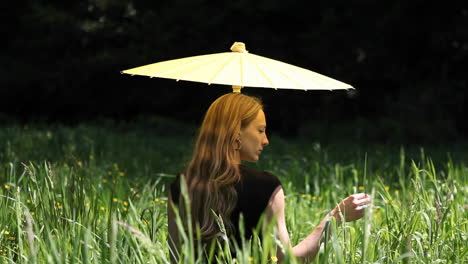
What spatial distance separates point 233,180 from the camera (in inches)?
104

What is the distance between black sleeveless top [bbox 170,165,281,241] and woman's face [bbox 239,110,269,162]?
3.5 inches

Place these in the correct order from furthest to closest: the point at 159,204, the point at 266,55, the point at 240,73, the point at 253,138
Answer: the point at 266,55
the point at 159,204
the point at 240,73
the point at 253,138

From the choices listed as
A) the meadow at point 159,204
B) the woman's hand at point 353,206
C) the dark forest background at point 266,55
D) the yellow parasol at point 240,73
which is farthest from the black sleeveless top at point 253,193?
the dark forest background at point 266,55

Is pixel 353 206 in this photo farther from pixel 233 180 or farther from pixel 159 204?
pixel 159 204

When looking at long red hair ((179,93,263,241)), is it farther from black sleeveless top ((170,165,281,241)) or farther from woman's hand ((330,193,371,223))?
woman's hand ((330,193,371,223))

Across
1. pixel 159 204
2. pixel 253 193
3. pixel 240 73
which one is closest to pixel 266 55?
pixel 159 204

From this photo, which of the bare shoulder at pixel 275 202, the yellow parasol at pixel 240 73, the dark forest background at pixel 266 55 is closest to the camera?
the bare shoulder at pixel 275 202

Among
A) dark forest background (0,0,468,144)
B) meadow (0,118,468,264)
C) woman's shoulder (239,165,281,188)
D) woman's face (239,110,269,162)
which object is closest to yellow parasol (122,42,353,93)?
woman's face (239,110,269,162)

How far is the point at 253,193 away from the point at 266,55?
10.8m

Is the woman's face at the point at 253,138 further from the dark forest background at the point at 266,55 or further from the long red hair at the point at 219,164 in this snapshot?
the dark forest background at the point at 266,55

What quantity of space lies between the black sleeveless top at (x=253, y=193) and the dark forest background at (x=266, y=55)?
31.1 ft

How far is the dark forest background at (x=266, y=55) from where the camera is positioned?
12617 mm

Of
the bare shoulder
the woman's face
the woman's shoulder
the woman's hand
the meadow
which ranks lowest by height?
the meadow

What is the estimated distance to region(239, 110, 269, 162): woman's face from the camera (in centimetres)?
273
